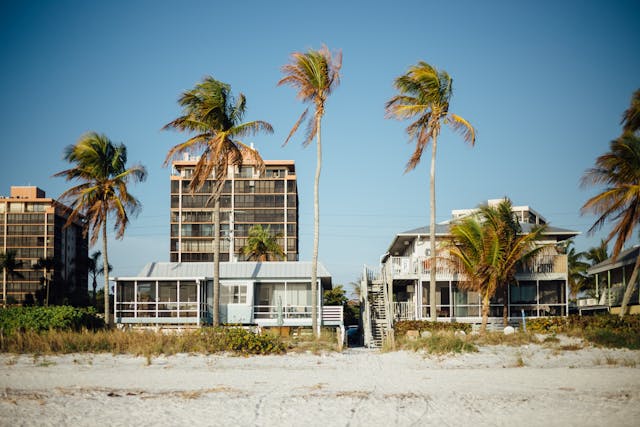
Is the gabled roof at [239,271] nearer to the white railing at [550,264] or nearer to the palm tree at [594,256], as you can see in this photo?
the white railing at [550,264]

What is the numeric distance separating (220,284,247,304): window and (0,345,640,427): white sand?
1470 cm

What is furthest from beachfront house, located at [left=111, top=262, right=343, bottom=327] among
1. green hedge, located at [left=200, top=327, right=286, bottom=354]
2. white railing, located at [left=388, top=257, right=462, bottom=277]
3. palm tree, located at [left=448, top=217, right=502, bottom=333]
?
green hedge, located at [left=200, top=327, right=286, bottom=354]

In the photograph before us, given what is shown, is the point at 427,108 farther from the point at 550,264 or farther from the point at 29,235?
the point at 29,235

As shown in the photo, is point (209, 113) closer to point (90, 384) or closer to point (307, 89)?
point (307, 89)

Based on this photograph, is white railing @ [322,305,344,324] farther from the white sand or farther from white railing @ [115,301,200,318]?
the white sand

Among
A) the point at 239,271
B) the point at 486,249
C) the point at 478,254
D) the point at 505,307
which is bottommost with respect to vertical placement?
the point at 505,307

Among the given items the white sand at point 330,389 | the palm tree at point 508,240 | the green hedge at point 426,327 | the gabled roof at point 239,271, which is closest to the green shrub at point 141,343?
the white sand at point 330,389

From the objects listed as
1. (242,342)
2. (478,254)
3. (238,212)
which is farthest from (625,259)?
(238,212)

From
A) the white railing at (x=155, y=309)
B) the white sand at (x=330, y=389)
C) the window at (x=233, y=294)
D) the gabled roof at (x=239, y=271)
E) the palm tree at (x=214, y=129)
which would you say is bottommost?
the white sand at (x=330, y=389)

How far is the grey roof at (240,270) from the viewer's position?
37.2 metres

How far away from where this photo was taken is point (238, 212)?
107m

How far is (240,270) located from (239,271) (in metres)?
0.14

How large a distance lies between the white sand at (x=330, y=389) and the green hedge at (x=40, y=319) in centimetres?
417

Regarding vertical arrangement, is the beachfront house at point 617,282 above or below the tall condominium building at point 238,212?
below
